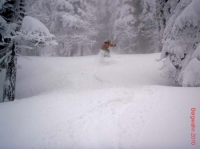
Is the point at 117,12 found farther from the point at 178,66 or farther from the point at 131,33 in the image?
the point at 178,66

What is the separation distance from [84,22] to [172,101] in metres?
17.7

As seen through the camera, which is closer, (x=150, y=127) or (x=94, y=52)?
(x=150, y=127)

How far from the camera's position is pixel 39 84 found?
11625mm

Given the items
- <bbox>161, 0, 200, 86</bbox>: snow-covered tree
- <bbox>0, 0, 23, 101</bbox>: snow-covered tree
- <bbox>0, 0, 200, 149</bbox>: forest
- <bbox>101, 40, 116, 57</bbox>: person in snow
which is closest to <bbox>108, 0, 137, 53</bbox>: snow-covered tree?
<bbox>0, 0, 200, 149</bbox>: forest

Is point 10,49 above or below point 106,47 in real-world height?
below

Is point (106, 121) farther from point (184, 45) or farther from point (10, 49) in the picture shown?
point (10, 49)

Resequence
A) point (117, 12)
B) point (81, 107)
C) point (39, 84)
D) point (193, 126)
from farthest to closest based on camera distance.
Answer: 1. point (117, 12)
2. point (39, 84)
3. point (81, 107)
4. point (193, 126)

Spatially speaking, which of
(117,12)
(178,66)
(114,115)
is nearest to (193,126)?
(114,115)

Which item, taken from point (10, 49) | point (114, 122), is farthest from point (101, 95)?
point (10, 49)

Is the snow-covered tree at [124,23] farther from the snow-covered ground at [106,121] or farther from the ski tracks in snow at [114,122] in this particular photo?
the ski tracks in snow at [114,122]

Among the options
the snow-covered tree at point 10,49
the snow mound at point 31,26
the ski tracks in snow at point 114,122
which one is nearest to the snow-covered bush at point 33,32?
the snow mound at point 31,26

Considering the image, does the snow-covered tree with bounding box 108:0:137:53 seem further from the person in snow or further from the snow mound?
the snow mound

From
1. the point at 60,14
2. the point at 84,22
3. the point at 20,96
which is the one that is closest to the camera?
the point at 20,96

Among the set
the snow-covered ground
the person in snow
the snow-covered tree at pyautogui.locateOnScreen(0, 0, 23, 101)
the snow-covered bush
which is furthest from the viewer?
the person in snow
